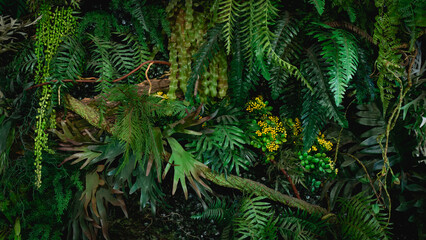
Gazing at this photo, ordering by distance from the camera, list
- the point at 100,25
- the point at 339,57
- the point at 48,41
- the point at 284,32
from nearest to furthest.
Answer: the point at 339,57 → the point at 284,32 → the point at 48,41 → the point at 100,25

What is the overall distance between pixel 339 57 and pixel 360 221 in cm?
119

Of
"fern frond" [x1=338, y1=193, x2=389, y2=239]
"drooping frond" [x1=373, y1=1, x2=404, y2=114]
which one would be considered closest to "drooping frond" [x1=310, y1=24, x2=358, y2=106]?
"drooping frond" [x1=373, y1=1, x2=404, y2=114]

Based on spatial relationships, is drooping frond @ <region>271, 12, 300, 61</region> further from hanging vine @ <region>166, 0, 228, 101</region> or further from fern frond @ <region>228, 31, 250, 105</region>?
hanging vine @ <region>166, 0, 228, 101</region>

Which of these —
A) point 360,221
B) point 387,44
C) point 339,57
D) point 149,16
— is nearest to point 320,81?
point 339,57

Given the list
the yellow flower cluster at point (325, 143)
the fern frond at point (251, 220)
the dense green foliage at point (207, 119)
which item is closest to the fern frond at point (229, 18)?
the dense green foliage at point (207, 119)

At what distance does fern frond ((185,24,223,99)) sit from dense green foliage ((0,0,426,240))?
0.5 inches

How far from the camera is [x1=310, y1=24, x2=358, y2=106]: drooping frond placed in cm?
192

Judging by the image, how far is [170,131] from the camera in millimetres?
2250

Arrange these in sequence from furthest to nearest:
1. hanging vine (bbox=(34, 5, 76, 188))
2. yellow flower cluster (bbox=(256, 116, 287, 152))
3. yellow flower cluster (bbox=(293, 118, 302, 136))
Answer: yellow flower cluster (bbox=(293, 118, 302, 136)) < yellow flower cluster (bbox=(256, 116, 287, 152)) < hanging vine (bbox=(34, 5, 76, 188))

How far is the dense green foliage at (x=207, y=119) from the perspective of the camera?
83.1 inches

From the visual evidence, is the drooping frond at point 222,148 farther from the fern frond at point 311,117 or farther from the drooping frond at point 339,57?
the drooping frond at point 339,57

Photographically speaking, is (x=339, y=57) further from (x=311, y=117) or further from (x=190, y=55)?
(x=190, y=55)

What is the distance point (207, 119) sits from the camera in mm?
2236

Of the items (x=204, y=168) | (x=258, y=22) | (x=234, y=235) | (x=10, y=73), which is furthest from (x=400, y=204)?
(x=10, y=73)
